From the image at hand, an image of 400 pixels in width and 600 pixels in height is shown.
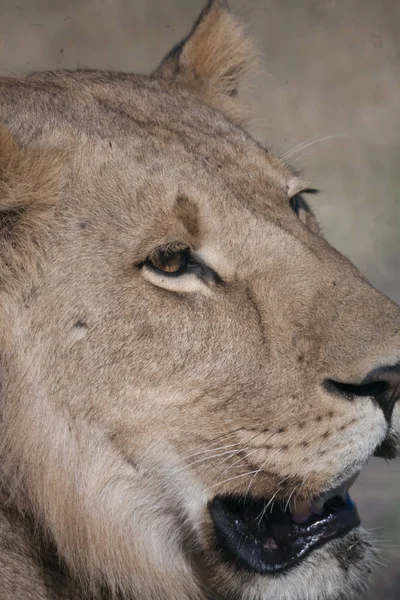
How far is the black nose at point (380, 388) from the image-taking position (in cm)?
239

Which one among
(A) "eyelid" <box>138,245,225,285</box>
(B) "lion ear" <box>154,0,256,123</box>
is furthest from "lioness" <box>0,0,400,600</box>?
(B) "lion ear" <box>154,0,256,123</box>

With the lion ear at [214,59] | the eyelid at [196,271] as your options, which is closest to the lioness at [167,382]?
the eyelid at [196,271]

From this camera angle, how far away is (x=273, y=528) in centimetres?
271

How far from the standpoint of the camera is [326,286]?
2.64 metres

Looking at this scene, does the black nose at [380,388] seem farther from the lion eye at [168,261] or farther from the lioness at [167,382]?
the lion eye at [168,261]

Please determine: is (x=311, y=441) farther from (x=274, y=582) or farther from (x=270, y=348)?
(x=274, y=582)

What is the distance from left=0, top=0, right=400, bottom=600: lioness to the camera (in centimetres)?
252

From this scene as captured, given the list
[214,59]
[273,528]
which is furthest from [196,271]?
[214,59]

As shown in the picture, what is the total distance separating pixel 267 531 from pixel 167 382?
0.52 m

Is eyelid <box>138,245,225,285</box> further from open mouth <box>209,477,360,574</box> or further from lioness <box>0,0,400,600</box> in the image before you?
open mouth <box>209,477,360,574</box>

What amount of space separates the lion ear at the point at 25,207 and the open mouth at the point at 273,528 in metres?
0.82

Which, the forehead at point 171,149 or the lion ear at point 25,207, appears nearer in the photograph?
the lion ear at point 25,207

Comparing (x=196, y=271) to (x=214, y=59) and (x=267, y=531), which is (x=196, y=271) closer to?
(x=267, y=531)

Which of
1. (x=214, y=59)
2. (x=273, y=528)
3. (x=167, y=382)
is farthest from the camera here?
(x=214, y=59)
